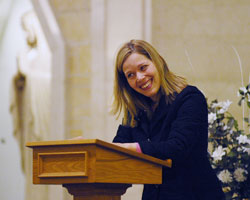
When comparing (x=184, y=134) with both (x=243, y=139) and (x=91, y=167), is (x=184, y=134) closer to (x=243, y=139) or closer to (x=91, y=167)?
(x=91, y=167)

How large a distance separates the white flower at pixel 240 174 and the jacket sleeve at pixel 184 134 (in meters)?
1.14

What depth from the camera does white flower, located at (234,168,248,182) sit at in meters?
3.69

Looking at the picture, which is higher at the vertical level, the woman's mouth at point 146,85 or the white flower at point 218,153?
the woman's mouth at point 146,85

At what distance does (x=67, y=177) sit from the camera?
219 centimetres

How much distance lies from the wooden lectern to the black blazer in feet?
0.45

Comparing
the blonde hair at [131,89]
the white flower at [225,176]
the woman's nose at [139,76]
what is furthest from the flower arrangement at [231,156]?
the woman's nose at [139,76]

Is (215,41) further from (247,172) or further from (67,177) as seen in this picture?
(67,177)

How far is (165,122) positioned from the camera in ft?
8.74

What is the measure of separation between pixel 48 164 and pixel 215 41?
318 centimetres

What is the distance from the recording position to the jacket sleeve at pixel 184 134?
2482mm

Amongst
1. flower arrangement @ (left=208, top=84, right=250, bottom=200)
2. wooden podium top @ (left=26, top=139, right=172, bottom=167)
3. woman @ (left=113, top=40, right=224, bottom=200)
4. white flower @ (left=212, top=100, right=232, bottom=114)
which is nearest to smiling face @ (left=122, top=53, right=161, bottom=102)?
woman @ (left=113, top=40, right=224, bottom=200)

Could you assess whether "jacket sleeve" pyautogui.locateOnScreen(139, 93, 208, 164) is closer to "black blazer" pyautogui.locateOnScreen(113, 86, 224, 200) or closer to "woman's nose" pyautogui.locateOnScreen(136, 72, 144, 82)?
"black blazer" pyautogui.locateOnScreen(113, 86, 224, 200)

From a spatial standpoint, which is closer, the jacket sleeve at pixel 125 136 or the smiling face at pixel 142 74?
the smiling face at pixel 142 74

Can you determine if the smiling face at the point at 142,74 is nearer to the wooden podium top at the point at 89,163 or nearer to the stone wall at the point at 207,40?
the wooden podium top at the point at 89,163
